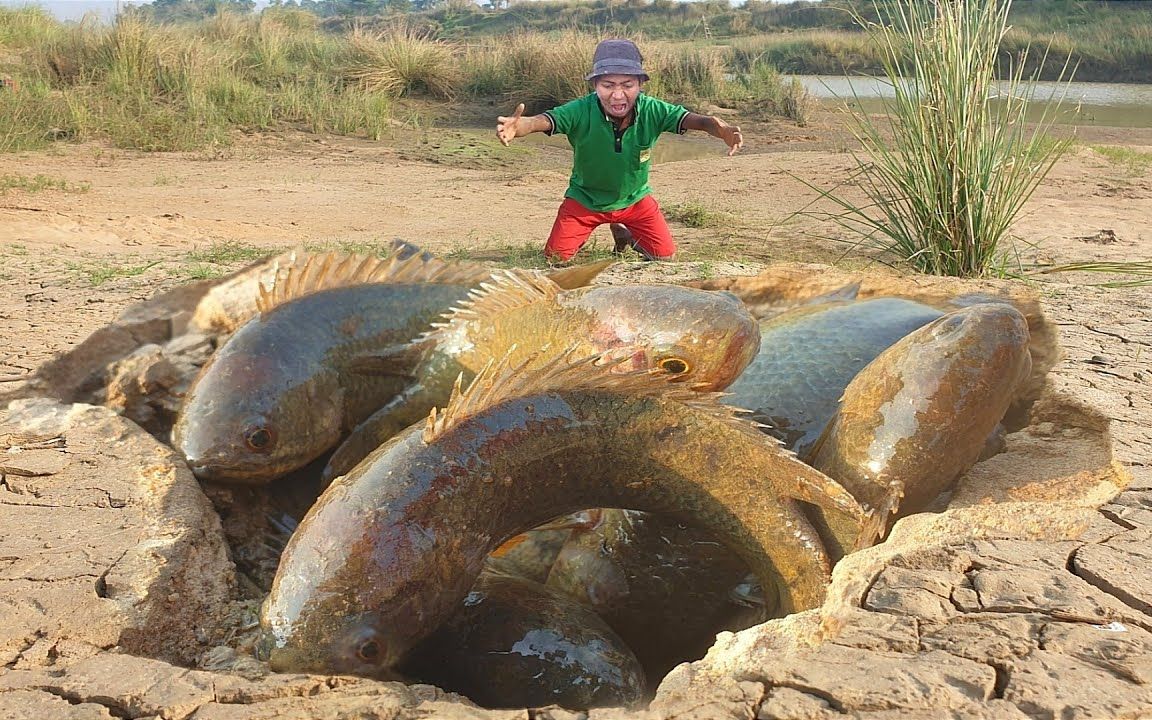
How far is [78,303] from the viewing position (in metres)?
4.50

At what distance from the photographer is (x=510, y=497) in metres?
2.38

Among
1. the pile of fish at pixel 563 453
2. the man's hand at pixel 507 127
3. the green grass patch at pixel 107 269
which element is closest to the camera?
the pile of fish at pixel 563 453

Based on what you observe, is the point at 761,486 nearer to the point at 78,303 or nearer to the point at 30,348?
the point at 30,348

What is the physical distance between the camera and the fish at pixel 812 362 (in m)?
3.10

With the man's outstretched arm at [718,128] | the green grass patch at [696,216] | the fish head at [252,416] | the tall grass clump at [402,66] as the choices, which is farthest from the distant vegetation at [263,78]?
the fish head at [252,416]

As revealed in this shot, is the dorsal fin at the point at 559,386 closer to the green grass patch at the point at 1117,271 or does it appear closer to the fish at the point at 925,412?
the fish at the point at 925,412

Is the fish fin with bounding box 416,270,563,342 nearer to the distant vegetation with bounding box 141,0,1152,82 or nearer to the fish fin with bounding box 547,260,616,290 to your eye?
the fish fin with bounding box 547,260,616,290

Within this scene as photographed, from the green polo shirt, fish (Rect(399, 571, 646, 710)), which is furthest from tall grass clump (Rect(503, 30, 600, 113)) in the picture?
fish (Rect(399, 571, 646, 710))

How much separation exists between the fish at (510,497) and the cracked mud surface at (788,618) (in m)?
0.15

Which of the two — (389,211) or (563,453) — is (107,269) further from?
(389,211)

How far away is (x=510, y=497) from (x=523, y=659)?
0.43m

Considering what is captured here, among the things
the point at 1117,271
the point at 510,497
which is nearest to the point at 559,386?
the point at 510,497

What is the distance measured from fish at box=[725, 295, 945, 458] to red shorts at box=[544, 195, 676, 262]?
12.9 feet

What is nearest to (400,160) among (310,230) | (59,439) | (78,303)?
(310,230)
